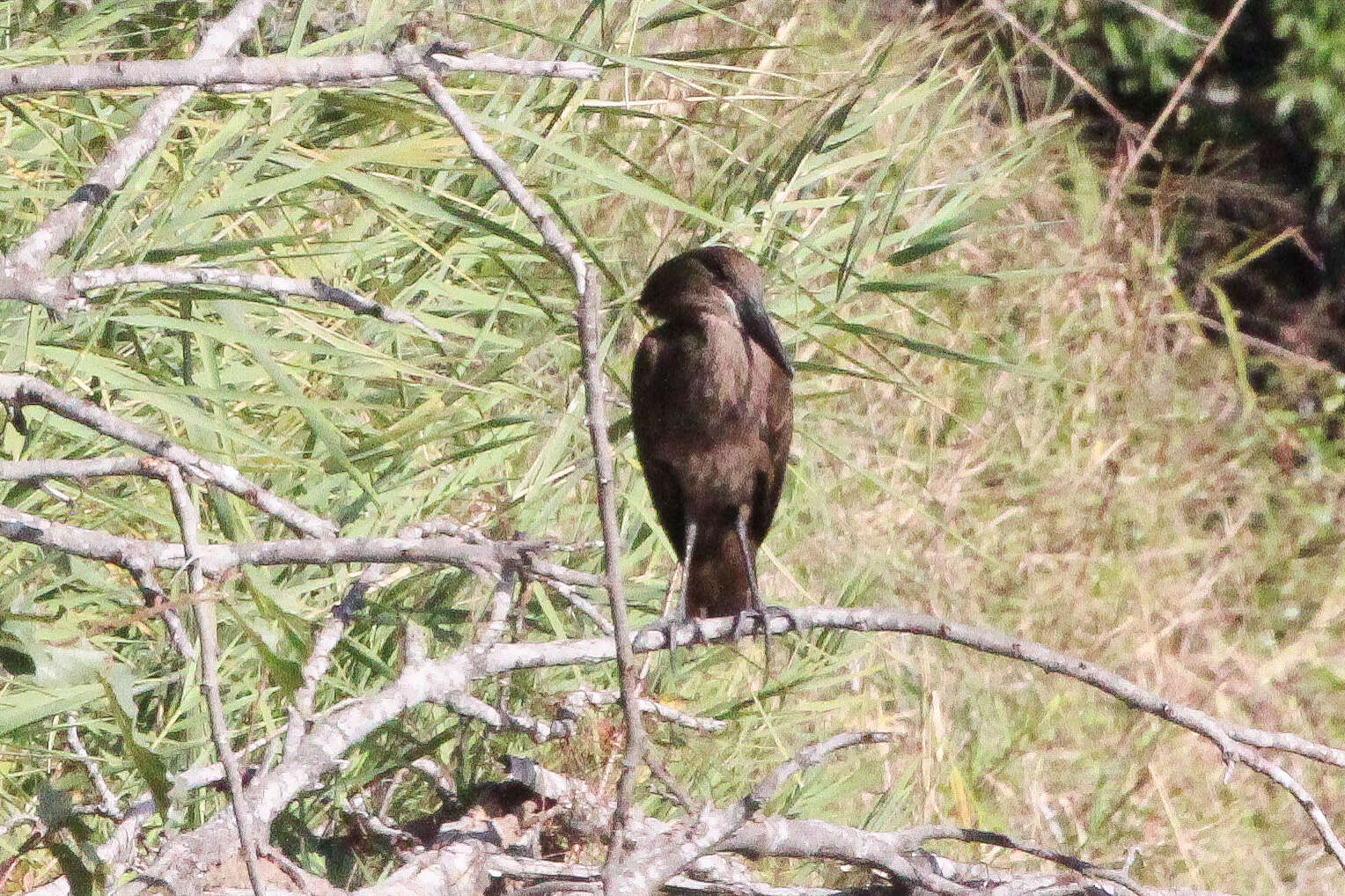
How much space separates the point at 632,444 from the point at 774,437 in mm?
271

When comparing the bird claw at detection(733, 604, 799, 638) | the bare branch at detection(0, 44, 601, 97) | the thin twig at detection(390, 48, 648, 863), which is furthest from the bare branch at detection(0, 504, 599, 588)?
the bird claw at detection(733, 604, 799, 638)

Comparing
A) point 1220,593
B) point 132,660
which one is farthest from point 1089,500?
point 132,660

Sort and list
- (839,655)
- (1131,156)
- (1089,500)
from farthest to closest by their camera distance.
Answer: (1131,156) < (1089,500) < (839,655)

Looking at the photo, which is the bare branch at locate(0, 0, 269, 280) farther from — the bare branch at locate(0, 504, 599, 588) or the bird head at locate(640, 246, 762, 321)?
the bird head at locate(640, 246, 762, 321)

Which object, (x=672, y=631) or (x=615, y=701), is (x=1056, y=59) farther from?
(x=615, y=701)

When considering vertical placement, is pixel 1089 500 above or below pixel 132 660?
below

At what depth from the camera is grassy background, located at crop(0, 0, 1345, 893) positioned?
7.22 feet

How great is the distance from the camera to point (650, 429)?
279cm

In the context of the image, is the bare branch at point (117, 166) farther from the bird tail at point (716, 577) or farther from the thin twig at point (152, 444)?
the bird tail at point (716, 577)

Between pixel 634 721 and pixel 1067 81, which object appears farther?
pixel 1067 81

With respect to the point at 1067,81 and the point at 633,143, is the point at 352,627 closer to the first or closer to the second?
the point at 633,143

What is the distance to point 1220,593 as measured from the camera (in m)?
5.37

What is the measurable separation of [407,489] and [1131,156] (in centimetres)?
384

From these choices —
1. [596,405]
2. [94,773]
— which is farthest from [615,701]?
[596,405]
